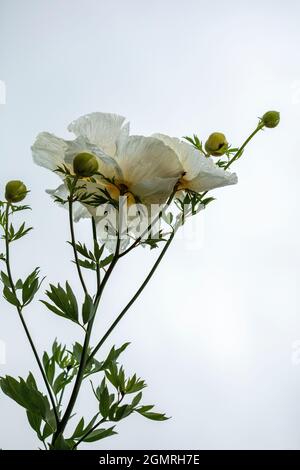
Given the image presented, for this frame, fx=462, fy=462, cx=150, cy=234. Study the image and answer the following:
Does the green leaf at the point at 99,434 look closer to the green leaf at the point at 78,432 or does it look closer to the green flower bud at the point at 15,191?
the green leaf at the point at 78,432

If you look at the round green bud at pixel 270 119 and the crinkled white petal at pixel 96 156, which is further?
the round green bud at pixel 270 119

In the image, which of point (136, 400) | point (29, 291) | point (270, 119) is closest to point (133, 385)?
point (136, 400)

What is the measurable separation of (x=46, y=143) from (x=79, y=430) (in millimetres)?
239

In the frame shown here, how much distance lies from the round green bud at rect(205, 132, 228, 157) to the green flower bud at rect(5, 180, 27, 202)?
0.16 m

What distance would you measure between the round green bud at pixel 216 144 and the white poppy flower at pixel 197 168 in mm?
55

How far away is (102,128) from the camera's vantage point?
1.11 ft

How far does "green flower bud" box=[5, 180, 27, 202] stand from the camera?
0.38m

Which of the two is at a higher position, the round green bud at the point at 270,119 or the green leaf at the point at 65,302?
the round green bud at the point at 270,119

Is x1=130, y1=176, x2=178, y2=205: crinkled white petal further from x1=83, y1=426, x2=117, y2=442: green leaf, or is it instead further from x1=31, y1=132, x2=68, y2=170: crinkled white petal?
x1=83, y1=426, x2=117, y2=442: green leaf

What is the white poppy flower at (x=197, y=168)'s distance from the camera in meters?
0.32

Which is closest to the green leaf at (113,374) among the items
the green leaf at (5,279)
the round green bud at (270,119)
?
the green leaf at (5,279)

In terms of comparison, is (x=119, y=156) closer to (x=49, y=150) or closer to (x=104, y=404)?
(x=49, y=150)

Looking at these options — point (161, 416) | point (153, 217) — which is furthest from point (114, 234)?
point (161, 416)
